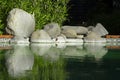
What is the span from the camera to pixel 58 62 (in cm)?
1319

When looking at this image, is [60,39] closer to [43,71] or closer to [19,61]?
[19,61]

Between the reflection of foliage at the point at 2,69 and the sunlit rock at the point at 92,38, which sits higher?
the sunlit rock at the point at 92,38

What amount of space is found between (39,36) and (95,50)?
329 centimetres

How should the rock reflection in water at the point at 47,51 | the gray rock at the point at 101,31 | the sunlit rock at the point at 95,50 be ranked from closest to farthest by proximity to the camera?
the rock reflection in water at the point at 47,51
the sunlit rock at the point at 95,50
the gray rock at the point at 101,31

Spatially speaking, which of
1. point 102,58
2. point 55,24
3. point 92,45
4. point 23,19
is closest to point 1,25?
point 23,19

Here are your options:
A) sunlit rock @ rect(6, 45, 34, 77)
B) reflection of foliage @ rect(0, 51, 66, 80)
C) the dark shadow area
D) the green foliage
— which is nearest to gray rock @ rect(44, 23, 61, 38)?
the green foliage

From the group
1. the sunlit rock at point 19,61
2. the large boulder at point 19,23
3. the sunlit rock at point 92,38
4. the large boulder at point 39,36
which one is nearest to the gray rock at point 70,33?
the sunlit rock at point 92,38

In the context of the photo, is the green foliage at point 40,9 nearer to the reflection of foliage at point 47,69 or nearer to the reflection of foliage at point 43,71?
the reflection of foliage at point 47,69

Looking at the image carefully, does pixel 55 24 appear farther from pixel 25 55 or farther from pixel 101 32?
pixel 25 55

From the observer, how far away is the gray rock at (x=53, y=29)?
20.2 meters

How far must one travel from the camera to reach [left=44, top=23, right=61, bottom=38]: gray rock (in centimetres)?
2022

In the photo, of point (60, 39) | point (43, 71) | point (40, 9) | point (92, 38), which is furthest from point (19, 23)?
point (43, 71)

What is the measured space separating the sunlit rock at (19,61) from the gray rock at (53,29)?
3.03m

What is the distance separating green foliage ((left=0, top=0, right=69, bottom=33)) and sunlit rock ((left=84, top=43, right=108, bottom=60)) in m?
3.17
